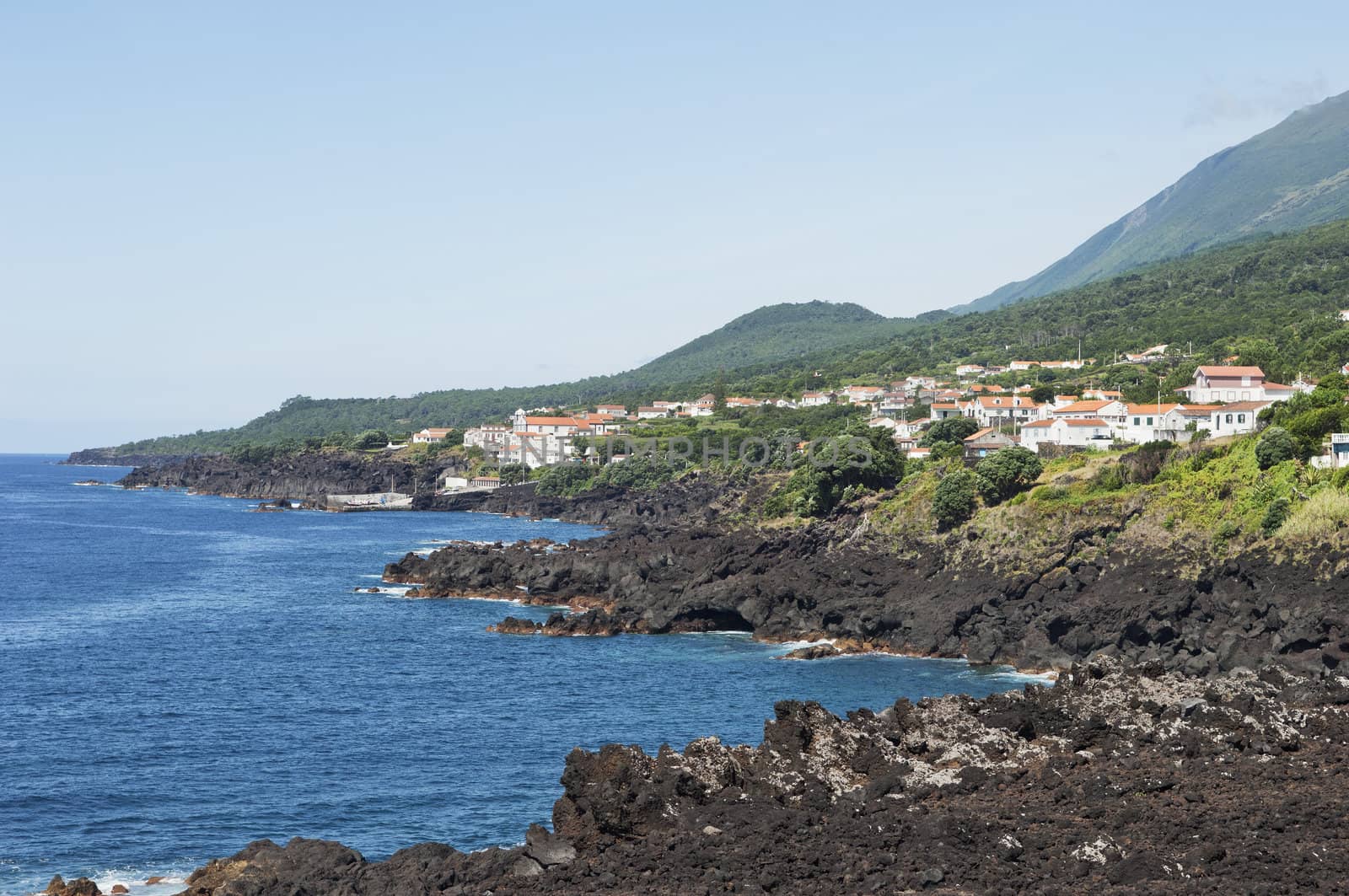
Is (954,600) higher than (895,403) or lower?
lower

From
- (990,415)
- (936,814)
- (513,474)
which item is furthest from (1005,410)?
(936,814)

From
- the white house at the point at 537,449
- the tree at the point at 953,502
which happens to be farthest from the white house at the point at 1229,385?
the white house at the point at 537,449

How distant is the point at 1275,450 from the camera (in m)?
63.8

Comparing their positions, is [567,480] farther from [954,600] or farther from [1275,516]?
[1275,516]

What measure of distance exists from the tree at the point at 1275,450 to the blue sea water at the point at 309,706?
65.7ft

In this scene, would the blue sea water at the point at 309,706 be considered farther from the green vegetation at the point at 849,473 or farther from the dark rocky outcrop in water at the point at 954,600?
the green vegetation at the point at 849,473

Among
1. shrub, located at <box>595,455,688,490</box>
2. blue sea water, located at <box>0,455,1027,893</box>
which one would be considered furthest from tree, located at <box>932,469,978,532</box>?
shrub, located at <box>595,455,688,490</box>

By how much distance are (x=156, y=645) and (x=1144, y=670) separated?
46.6 meters

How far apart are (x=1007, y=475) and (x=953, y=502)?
370 cm

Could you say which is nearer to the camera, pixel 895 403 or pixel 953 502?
pixel 953 502

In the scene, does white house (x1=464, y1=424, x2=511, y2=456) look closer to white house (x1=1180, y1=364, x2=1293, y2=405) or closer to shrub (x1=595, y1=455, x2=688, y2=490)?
shrub (x1=595, y1=455, x2=688, y2=490)

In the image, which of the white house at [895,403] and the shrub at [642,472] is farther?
the white house at [895,403]

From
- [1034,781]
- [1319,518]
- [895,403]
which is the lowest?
[1034,781]

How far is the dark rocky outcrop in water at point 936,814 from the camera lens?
2578 cm
